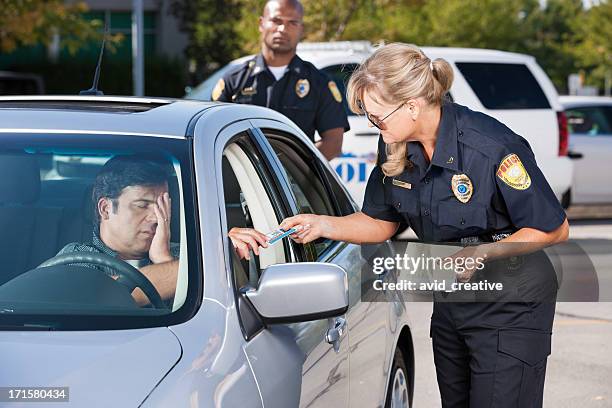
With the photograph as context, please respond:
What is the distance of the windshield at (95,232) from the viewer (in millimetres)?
3061

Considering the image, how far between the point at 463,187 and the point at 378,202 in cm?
43

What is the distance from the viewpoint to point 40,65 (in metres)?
30.0

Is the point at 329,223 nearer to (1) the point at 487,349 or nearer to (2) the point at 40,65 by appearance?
(1) the point at 487,349

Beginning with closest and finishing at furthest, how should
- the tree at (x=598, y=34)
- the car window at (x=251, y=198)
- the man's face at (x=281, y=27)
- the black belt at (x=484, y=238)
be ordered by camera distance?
the black belt at (x=484, y=238), the car window at (x=251, y=198), the man's face at (x=281, y=27), the tree at (x=598, y=34)

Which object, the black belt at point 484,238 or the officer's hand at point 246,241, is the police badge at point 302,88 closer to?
the black belt at point 484,238

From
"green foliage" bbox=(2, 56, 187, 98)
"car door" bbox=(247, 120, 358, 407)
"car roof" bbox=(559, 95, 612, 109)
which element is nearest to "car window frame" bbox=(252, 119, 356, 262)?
"car door" bbox=(247, 120, 358, 407)

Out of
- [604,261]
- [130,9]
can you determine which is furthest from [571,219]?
[130,9]

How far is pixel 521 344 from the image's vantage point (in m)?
3.65

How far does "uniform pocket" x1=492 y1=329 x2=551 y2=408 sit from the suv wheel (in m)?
0.80

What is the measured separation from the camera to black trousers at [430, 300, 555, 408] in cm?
365

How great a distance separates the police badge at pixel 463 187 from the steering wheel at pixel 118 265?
0.98 m

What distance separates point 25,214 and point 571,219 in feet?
41.3

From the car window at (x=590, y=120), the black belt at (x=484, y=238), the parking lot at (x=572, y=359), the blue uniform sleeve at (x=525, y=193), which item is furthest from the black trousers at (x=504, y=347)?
the car window at (x=590, y=120)

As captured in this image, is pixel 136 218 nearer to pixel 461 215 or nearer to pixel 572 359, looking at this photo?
pixel 461 215
